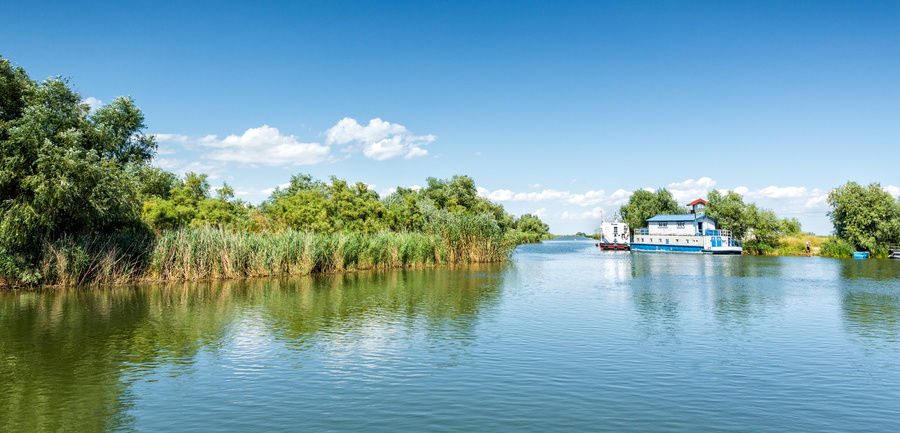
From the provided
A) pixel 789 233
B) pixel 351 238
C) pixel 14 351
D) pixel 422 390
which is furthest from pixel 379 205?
pixel 789 233

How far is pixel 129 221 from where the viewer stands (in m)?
33.3

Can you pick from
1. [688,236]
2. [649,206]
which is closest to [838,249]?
[688,236]

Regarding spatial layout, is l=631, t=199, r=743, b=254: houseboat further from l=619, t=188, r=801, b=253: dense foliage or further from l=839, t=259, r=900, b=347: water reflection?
l=839, t=259, r=900, b=347: water reflection

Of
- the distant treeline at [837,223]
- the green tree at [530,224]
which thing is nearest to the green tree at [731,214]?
the distant treeline at [837,223]

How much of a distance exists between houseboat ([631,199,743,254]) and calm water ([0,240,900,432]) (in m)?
52.9

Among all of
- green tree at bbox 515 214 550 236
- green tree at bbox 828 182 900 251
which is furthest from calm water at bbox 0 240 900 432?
green tree at bbox 515 214 550 236

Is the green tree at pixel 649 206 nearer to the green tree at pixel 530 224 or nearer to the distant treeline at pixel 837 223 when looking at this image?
the distant treeline at pixel 837 223

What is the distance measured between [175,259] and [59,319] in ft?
44.5

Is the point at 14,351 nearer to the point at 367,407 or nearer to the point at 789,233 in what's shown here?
the point at 367,407

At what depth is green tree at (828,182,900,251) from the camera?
194 ft

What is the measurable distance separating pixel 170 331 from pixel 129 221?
67.0ft

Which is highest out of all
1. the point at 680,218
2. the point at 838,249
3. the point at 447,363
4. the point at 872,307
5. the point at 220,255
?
the point at 680,218

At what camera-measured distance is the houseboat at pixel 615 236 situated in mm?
91312

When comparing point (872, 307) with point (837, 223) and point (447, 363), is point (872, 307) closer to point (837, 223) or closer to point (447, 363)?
point (447, 363)
